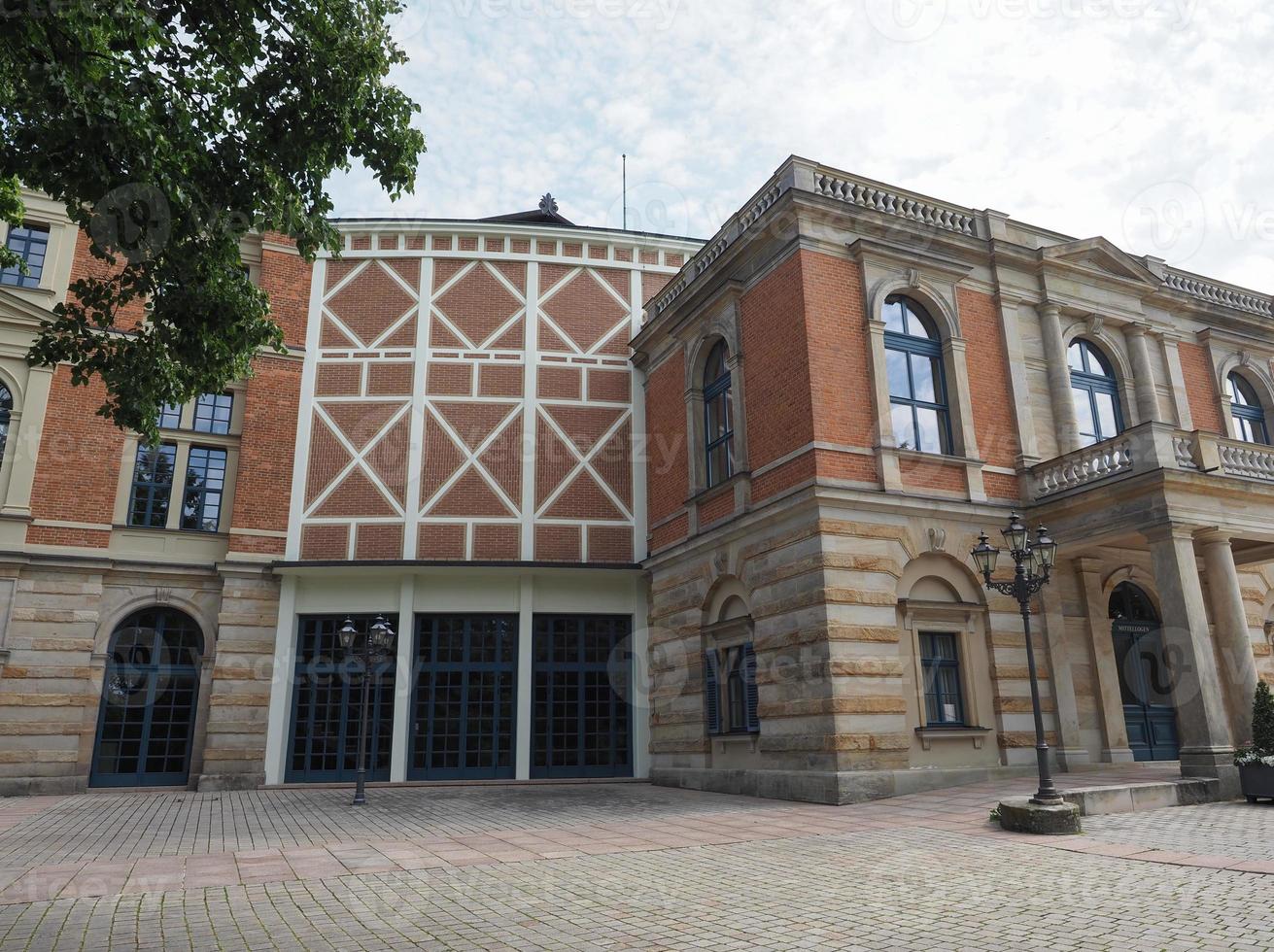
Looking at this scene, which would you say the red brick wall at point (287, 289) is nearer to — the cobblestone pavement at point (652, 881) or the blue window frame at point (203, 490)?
the blue window frame at point (203, 490)

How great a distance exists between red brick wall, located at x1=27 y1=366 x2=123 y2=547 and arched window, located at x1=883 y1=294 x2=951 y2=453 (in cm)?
1525

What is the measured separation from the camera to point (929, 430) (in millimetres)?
15078

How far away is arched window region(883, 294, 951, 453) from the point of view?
14891 mm

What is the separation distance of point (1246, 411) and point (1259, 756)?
10.8 metres

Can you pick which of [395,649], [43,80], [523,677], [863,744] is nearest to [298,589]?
[395,649]

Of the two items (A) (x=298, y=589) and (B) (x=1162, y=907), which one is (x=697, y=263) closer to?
(A) (x=298, y=589)

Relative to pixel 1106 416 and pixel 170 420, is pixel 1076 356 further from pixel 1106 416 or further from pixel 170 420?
pixel 170 420

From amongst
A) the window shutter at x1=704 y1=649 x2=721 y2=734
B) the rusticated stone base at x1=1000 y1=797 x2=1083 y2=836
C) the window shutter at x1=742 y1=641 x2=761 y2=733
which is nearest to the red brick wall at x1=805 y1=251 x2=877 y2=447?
the window shutter at x1=742 y1=641 x2=761 y2=733

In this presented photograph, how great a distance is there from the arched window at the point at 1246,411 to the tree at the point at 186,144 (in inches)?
725

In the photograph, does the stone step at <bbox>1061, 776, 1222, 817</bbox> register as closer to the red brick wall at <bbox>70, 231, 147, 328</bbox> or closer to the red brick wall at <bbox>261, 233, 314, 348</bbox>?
the red brick wall at <bbox>261, 233, 314, 348</bbox>

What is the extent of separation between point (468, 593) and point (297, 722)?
4346 millimetres

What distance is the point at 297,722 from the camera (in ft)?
59.3

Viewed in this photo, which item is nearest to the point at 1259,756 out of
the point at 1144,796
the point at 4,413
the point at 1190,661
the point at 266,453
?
the point at 1190,661

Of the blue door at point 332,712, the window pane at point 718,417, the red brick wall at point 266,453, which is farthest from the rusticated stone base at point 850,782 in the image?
the red brick wall at point 266,453
